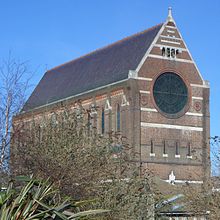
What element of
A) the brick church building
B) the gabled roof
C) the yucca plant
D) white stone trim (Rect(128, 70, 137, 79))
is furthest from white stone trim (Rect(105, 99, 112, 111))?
the yucca plant

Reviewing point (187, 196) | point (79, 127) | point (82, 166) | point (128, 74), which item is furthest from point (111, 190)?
point (128, 74)

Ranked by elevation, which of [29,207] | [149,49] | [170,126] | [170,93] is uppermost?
[149,49]

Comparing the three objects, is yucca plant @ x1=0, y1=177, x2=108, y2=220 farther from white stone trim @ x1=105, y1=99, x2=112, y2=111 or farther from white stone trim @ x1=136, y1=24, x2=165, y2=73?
white stone trim @ x1=105, y1=99, x2=112, y2=111

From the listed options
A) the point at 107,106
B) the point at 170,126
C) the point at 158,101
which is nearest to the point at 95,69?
the point at 107,106

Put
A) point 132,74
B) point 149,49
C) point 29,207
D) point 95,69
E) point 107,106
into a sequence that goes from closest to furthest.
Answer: point 29,207
point 132,74
point 149,49
point 107,106
point 95,69

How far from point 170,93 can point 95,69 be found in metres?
10.7

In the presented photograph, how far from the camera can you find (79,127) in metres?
19.5

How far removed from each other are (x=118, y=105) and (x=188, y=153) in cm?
806

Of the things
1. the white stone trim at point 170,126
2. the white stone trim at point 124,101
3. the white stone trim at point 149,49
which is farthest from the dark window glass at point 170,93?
the white stone trim at point 124,101

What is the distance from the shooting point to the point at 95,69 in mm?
65438

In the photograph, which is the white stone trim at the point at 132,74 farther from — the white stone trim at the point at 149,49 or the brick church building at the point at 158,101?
the white stone trim at the point at 149,49

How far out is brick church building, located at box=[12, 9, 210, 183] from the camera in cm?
5646

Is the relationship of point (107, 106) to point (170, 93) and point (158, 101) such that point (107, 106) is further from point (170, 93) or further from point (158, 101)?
point (170, 93)

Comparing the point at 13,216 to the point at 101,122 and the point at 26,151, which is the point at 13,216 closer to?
the point at 26,151
